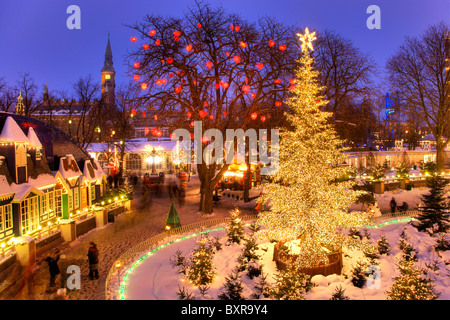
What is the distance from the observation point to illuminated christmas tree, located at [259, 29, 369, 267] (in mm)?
10555

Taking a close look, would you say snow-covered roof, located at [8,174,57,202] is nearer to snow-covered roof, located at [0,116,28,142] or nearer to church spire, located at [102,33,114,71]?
snow-covered roof, located at [0,116,28,142]

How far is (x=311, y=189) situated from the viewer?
10.7 meters

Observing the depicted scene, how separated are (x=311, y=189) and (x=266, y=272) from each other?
11.0 ft

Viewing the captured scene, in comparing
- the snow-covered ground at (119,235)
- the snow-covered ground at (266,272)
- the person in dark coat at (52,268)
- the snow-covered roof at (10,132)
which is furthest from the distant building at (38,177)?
the snow-covered ground at (266,272)

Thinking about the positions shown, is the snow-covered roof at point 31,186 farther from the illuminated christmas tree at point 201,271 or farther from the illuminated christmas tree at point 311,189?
the illuminated christmas tree at point 311,189

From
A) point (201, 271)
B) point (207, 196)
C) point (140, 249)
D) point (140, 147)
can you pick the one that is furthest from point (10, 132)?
point (140, 147)

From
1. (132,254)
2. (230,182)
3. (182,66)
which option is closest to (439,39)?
(230,182)

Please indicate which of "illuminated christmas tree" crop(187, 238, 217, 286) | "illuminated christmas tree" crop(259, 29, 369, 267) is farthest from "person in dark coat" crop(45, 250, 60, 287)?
"illuminated christmas tree" crop(259, 29, 369, 267)

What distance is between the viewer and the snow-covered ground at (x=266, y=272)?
955cm

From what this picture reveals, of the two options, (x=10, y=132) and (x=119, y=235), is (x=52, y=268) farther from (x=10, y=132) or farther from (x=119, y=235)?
(x=10, y=132)

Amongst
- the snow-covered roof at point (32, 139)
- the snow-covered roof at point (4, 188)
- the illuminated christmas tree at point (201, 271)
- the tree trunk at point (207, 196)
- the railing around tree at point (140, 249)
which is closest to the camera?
the railing around tree at point (140, 249)

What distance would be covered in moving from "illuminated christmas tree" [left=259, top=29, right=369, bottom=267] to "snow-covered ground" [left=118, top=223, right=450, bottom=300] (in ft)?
3.76

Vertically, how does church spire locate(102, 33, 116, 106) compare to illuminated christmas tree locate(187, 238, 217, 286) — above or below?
above

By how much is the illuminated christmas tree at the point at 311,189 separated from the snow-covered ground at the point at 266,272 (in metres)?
1.15
